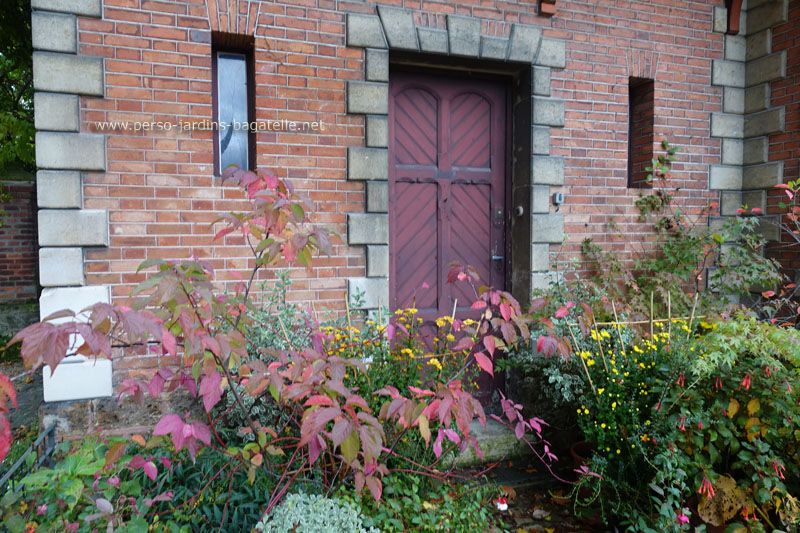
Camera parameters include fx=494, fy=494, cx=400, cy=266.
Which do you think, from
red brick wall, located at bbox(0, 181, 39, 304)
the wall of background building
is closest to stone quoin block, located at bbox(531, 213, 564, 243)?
the wall of background building

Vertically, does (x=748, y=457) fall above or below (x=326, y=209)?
below

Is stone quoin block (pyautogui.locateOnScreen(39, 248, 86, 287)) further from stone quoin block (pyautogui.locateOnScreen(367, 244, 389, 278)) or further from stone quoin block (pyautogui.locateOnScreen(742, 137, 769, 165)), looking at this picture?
stone quoin block (pyautogui.locateOnScreen(742, 137, 769, 165))

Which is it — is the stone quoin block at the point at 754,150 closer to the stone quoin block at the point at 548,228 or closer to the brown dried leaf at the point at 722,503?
the stone quoin block at the point at 548,228

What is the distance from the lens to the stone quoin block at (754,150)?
4.88 meters

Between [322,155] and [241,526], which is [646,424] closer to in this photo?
[241,526]

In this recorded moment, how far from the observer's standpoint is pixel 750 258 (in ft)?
14.7

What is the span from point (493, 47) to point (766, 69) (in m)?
2.86

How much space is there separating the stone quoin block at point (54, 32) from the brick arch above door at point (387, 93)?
190 cm

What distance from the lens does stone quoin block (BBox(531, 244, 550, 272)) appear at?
173 inches

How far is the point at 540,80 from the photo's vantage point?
14.4 ft

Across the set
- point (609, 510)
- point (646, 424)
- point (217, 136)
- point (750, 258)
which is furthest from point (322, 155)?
point (750, 258)

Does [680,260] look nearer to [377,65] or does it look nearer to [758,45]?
[758,45]

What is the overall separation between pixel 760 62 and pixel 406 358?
4774mm

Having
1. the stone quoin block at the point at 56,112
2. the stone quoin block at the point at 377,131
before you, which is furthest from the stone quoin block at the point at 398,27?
the stone quoin block at the point at 56,112
